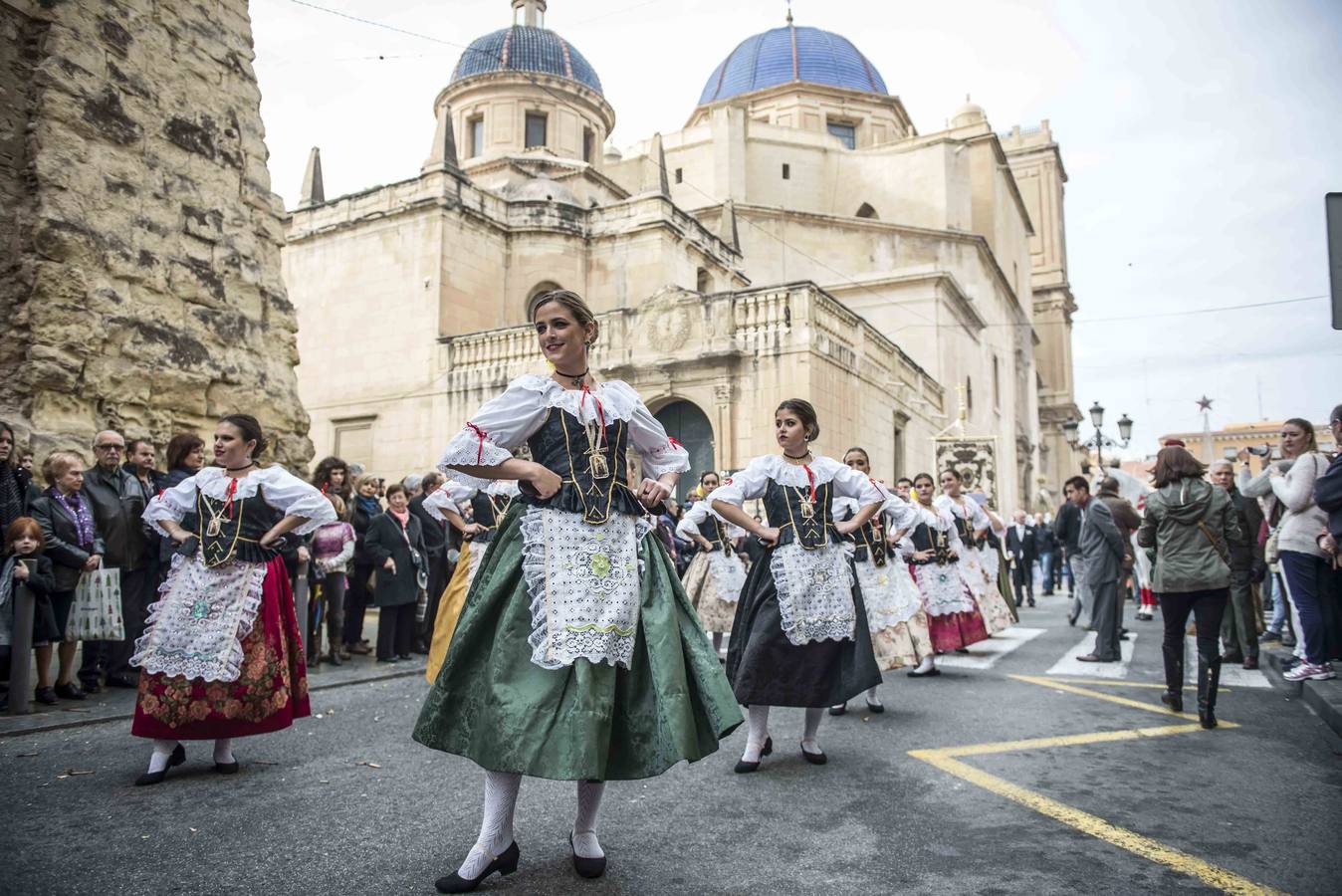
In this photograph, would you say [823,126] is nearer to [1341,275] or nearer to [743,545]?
[743,545]

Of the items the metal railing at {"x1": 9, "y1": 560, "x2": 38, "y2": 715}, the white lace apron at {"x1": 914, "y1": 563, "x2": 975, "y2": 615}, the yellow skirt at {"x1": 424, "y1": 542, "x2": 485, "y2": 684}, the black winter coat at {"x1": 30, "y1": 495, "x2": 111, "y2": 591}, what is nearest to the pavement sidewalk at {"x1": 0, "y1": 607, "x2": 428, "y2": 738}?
the metal railing at {"x1": 9, "y1": 560, "x2": 38, "y2": 715}

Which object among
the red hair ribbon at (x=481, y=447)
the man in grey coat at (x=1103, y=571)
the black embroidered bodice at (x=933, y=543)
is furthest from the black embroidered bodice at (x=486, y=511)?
the man in grey coat at (x=1103, y=571)

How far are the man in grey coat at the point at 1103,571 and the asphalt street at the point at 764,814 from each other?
2.79m

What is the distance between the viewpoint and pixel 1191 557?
229 inches

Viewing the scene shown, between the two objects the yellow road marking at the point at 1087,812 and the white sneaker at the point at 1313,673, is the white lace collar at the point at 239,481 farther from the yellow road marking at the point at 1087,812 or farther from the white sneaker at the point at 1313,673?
the white sneaker at the point at 1313,673

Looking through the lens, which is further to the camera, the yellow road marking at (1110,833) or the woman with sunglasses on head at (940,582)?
the woman with sunglasses on head at (940,582)

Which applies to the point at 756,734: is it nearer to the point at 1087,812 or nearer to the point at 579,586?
the point at 1087,812

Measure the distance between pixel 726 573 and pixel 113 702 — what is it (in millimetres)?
5566

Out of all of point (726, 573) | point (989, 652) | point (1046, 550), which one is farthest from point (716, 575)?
point (1046, 550)

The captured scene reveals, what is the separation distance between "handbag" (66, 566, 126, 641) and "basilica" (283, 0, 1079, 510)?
12049mm

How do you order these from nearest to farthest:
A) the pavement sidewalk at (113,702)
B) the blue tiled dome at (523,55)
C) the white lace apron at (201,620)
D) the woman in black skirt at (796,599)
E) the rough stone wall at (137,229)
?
the white lace apron at (201,620) < the woman in black skirt at (796,599) < the pavement sidewalk at (113,702) < the rough stone wall at (137,229) < the blue tiled dome at (523,55)

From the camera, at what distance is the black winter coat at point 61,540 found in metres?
6.04

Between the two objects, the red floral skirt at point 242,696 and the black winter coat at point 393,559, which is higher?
the black winter coat at point 393,559

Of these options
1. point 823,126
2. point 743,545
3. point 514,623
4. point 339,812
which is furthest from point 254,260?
point 823,126
